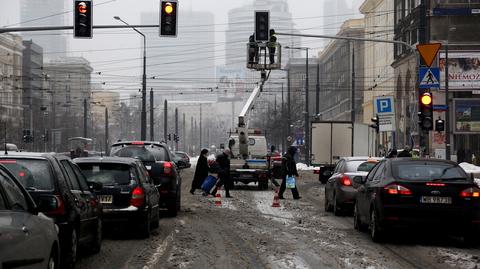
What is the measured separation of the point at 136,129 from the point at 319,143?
94.1m

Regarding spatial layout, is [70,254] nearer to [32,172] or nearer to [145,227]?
[32,172]

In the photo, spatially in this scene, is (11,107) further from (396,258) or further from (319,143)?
(396,258)

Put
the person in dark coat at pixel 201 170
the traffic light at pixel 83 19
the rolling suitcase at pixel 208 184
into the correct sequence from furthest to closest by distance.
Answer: the rolling suitcase at pixel 208 184 → the person in dark coat at pixel 201 170 → the traffic light at pixel 83 19

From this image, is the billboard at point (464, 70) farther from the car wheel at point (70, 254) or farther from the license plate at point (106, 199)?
the car wheel at point (70, 254)

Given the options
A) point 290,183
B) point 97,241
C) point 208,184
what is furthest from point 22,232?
point 208,184

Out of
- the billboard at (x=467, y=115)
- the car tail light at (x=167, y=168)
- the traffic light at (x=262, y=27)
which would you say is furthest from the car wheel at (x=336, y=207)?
the billboard at (x=467, y=115)

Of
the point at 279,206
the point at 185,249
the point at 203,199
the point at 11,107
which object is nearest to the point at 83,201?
the point at 185,249

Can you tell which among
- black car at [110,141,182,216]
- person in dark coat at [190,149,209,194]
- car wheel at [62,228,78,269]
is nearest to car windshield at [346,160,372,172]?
black car at [110,141,182,216]

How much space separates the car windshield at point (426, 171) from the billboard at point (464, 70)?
145ft

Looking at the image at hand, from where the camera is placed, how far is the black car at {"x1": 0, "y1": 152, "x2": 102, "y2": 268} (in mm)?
10094

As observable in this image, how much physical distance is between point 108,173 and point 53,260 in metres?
6.36

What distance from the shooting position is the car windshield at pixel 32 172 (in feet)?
34.0

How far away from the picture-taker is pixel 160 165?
18953mm

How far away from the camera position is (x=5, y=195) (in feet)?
24.5
